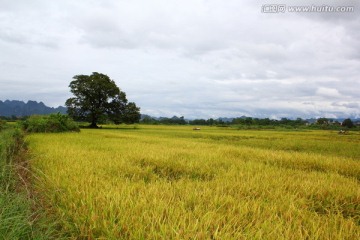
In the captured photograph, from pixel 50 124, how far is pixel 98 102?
1818 centimetres

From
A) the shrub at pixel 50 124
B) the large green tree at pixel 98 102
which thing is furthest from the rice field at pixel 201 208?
the large green tree at pixel 98 102

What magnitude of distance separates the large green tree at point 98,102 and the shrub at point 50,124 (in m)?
14.3

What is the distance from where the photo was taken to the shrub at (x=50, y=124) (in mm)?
19562

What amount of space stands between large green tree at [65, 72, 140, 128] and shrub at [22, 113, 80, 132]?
14256 mm

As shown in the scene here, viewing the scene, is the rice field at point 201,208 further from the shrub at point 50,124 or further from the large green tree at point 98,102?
the large green tree at point 98,102

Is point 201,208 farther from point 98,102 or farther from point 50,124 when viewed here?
point 98,102

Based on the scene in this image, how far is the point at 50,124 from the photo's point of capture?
20156 mm

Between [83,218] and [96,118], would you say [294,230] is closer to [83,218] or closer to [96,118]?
[83,218]

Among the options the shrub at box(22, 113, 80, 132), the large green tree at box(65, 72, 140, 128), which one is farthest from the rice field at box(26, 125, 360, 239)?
the large green tree at box(65, 72, 140, 128)

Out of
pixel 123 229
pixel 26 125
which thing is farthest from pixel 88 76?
pixel 123 229

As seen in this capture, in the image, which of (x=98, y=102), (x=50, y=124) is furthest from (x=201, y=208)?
(x=98, y=102)

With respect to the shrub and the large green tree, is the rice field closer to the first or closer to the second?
the shrub

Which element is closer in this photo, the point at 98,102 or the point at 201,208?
the point at 201,208

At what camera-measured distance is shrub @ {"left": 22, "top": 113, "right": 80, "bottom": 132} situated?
19.6m
